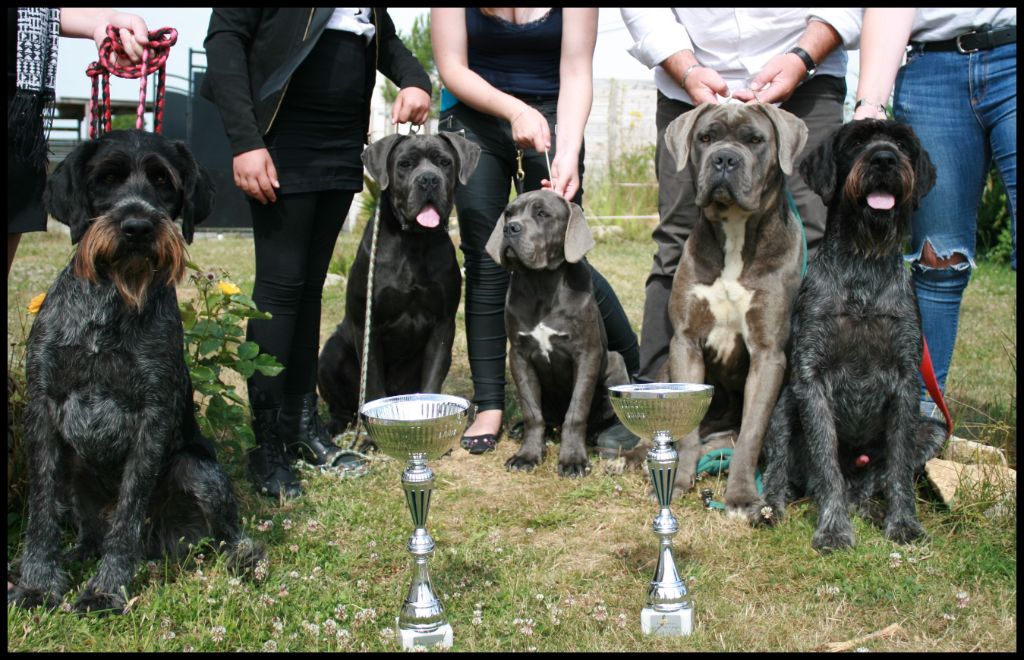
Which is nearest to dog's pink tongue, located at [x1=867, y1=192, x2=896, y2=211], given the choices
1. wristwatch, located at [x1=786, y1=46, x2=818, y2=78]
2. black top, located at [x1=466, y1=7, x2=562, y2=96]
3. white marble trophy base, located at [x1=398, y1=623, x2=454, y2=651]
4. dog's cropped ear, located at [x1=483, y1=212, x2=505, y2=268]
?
wristwatch, located at [x1=786, y1=46, x2=818, y2=78]

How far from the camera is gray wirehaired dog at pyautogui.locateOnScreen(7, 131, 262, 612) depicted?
261cm

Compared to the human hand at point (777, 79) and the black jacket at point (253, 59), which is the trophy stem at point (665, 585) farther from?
the black jacket at point (253, 59)

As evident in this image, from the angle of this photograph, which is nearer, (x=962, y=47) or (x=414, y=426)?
(x=414, y=426)

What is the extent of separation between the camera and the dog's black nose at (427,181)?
4316mm

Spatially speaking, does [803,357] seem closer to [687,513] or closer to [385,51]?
[687,513]

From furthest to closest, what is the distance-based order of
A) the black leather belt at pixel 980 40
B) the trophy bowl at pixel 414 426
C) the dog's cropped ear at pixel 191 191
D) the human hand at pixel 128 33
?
the black leather belt at pixel 980 40 → the human hand at pixel 128 33 → the dog's cropped ear at pixel 191 191 → the trophy bowl at pixel 414 426

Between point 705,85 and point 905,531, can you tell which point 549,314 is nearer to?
point 705,85

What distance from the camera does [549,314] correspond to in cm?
428

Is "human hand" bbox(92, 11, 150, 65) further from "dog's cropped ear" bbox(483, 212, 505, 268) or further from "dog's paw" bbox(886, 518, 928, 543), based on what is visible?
"dog's paw" bbox(886, 518, 928, 543)

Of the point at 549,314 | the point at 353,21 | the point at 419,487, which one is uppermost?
the point at 353,21

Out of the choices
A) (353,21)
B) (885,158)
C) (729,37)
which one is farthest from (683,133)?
(353,21)

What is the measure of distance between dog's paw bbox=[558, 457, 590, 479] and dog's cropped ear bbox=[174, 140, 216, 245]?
6.50ft

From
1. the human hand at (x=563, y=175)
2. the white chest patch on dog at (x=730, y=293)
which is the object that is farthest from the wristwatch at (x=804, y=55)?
the human hand at (x=563, y=175)

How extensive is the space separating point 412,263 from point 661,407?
7.15 feet
